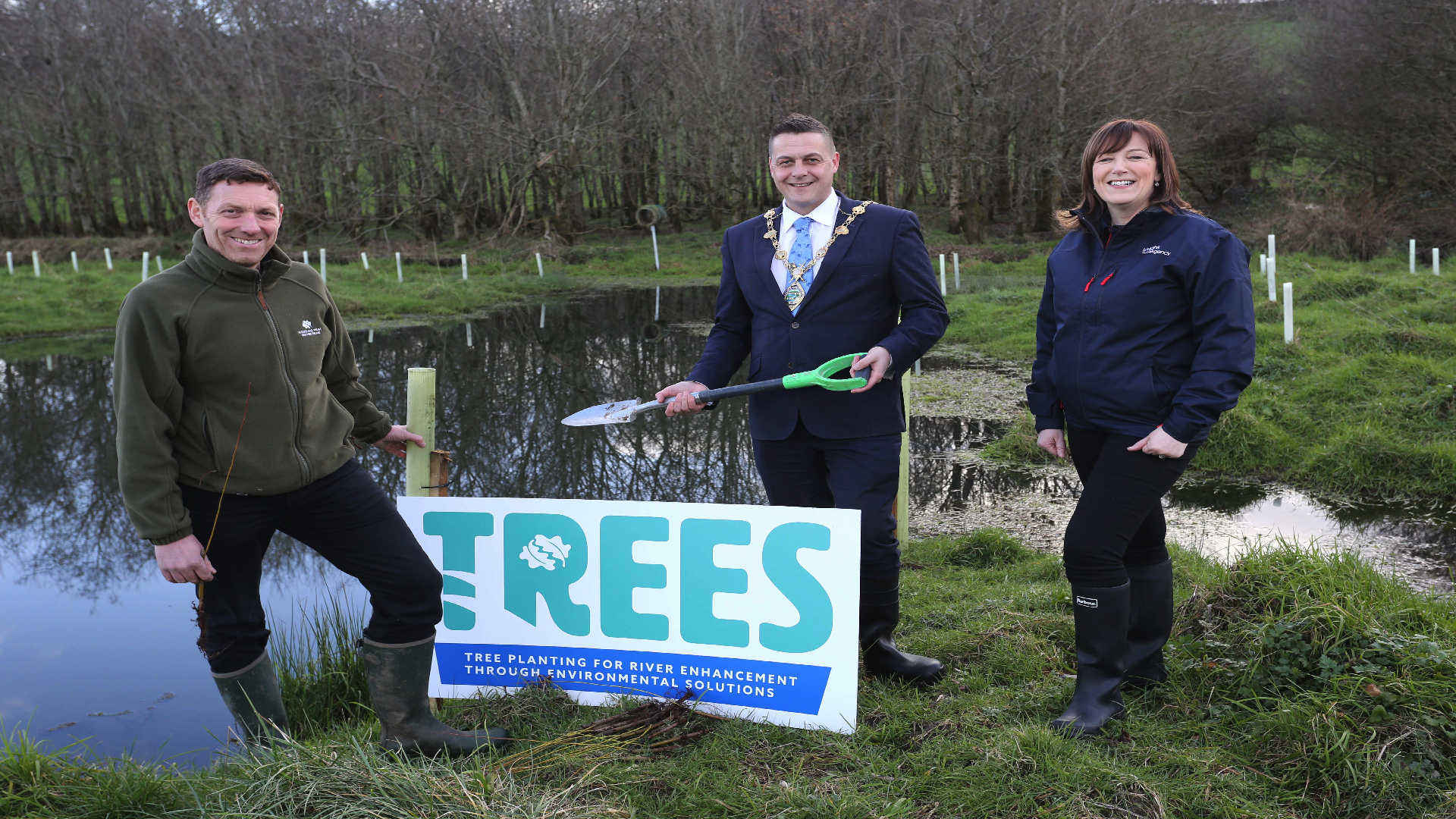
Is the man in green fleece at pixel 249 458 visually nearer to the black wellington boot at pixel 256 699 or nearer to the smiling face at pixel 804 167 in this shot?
the black wellington boot at pixel 256 699

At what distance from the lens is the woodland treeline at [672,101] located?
2394 centimetres

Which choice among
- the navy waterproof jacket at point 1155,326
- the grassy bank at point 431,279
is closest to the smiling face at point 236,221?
the navy waterproof jacket at point 1155,326

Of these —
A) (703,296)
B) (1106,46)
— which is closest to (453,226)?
(703,296)

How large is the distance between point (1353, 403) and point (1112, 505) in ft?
18.1

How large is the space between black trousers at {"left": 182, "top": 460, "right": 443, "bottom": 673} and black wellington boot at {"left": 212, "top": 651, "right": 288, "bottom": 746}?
0.09ft

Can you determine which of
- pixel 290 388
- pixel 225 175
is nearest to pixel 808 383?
pixel 290 388

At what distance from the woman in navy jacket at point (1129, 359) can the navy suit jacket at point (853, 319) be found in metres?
0.42

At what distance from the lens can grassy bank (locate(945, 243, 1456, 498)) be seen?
5.98 m

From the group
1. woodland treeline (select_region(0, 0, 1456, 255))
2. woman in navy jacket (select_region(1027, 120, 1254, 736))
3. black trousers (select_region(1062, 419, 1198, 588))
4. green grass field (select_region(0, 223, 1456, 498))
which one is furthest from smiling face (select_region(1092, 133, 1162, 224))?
woodland treeline (select_region(0, 0, 1456, 255))

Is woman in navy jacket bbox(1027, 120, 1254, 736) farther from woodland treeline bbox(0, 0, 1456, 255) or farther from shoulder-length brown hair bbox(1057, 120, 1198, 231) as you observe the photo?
woodland treeline bbox(0, 0, 1456, 255)

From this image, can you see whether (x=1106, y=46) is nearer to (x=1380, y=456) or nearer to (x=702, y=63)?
(x=702, y=63)

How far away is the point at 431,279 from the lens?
20547 millimetres

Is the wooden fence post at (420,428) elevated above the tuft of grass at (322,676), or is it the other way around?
the wooden fence post at (420,428)

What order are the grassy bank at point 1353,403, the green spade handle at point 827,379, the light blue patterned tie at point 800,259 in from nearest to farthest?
the green spade handle at point 827,379
the light blue patterned tie at point 800,259
the grassy bank at point 1353,403
